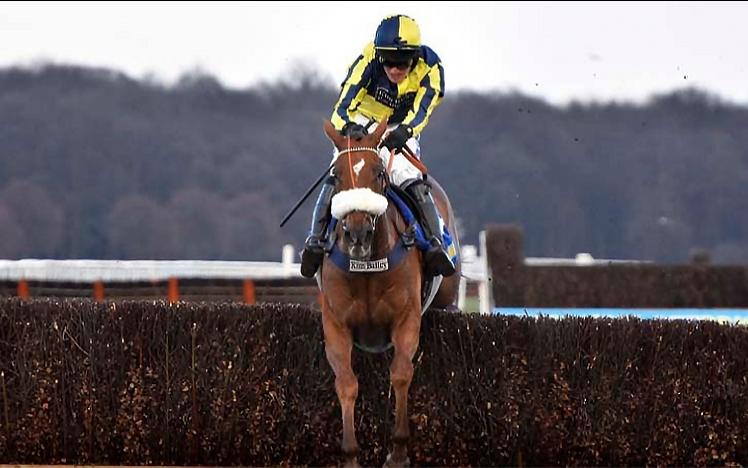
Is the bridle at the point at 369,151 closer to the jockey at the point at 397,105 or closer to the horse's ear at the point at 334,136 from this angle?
the horse's ear at the point at 334,136

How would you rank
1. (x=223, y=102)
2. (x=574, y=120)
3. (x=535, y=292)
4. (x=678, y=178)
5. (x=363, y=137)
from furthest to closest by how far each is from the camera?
(x=223, y=102) → (x=574, y=120) → (x=678, y=178) → (x=535, y=292) → (x=363, y=137)

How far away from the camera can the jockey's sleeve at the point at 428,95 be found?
23.9 ft

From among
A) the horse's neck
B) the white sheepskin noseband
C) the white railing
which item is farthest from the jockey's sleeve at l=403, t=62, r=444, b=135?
the white railing

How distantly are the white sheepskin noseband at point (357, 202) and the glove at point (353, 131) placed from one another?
0.39 m

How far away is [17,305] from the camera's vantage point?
25.3 feet

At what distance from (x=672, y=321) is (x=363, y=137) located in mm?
2450

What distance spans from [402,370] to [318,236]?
86cm

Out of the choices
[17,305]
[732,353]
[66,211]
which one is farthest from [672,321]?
[66,211]

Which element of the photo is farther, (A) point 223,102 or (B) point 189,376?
(A) point 223,102

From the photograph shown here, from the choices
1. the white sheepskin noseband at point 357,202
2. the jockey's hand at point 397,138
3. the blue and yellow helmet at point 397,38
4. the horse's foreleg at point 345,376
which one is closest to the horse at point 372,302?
the horse's foreleg at point 345,376

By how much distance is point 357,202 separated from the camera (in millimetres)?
6102

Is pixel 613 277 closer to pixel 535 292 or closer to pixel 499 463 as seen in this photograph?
pixel 535 292

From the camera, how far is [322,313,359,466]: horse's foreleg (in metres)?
6.56

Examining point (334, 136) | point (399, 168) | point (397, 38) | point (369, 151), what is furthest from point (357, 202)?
point (399, 168)
